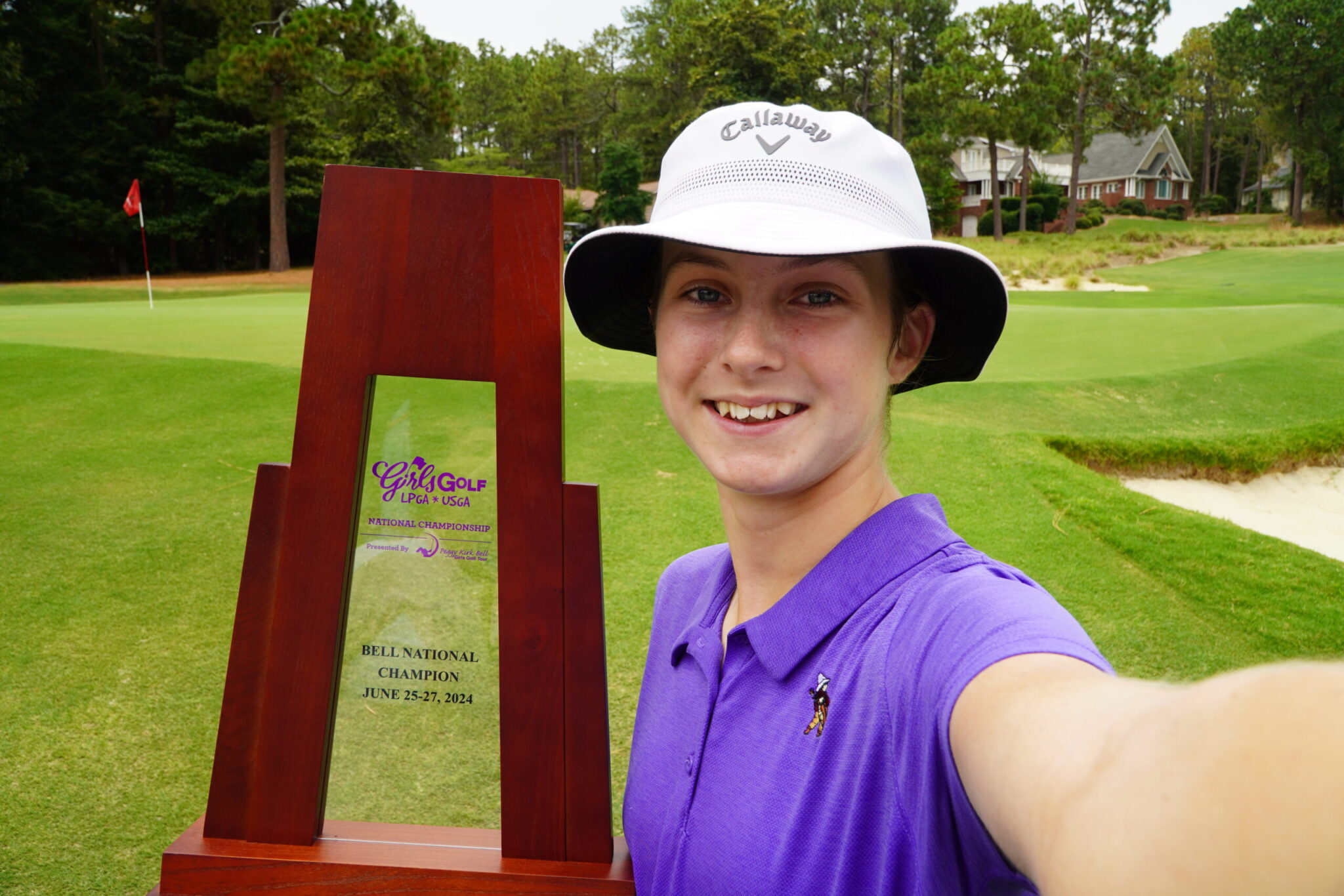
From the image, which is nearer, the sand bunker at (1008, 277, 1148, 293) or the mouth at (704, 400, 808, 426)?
the mouth at (704, 400, 808, 426)

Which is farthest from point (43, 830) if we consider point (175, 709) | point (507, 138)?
point (507, 138)

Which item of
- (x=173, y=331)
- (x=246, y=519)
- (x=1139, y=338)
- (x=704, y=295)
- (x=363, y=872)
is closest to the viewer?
(x=704, y=295)

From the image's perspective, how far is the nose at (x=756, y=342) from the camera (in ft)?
4.17

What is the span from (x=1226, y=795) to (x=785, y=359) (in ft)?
2.58

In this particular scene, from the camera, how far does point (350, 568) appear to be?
1.64 meters

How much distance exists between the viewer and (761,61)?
41281mm

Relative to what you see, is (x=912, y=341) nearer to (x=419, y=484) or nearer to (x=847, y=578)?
(x=847, y=578)

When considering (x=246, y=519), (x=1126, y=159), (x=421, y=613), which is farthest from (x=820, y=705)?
(x=1126, y=159)

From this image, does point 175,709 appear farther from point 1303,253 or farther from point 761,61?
point 761,61

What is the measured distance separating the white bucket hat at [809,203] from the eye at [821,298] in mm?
86

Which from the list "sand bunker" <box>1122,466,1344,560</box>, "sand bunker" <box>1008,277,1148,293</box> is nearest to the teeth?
"sand bunker" <box>1122,466,1344,560</box>

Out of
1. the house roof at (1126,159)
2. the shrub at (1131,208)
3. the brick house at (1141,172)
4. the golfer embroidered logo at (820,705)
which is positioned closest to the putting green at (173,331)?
the golfer embroidered logo at (820,705)

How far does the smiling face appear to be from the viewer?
1.27 m

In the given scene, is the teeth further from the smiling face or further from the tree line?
the tree line
